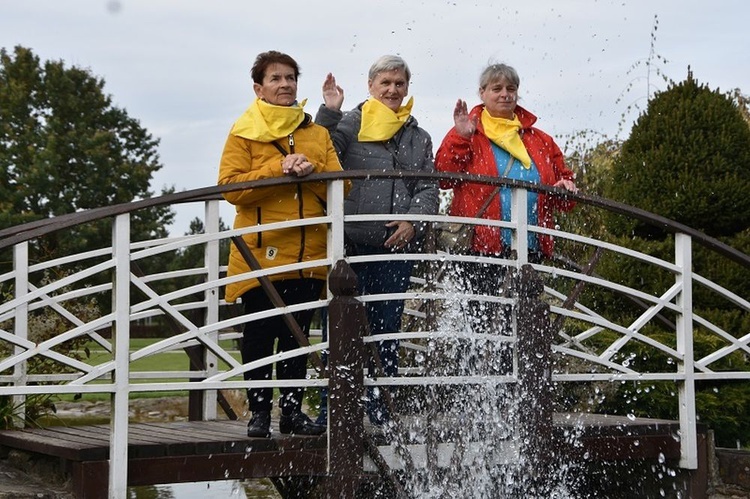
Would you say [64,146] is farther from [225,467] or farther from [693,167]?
[225,467]

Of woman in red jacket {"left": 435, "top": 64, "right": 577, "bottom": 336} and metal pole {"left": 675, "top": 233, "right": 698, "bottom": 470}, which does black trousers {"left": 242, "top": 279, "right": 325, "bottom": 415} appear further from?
metal pole {"left": 675, "top": 233, "right": 698, "bottom": 470}

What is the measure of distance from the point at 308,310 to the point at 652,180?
14.9 ft

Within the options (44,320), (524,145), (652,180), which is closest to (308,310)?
(524,145)

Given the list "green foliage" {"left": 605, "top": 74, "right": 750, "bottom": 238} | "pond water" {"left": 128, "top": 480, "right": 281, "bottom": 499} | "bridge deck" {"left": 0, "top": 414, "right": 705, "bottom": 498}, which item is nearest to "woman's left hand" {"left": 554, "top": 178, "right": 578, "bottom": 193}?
"bridge deck" {"left": 0, "top": 414, "right": 705, "bottom": 498}

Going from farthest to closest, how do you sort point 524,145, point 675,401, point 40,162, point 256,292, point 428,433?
point 40,162 < point 675,401 < point 524,145 < point 428,433 < point 256,292

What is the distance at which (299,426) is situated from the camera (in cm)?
546

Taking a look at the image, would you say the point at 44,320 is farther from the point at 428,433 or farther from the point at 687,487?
the point at 687,487

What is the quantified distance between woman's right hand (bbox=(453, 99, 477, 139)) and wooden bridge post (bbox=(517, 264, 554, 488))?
0.80m

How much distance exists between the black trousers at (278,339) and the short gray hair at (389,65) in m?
1.15

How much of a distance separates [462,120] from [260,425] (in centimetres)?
198

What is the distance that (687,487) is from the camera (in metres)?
6.69

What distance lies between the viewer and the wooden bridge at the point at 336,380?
486 centimetres

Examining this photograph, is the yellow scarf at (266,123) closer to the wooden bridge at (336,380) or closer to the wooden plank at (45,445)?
the wooden bridge at (336,380)

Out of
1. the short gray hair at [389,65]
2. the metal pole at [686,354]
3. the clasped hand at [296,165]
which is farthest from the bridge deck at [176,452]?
the short gray hair at [389,65]
